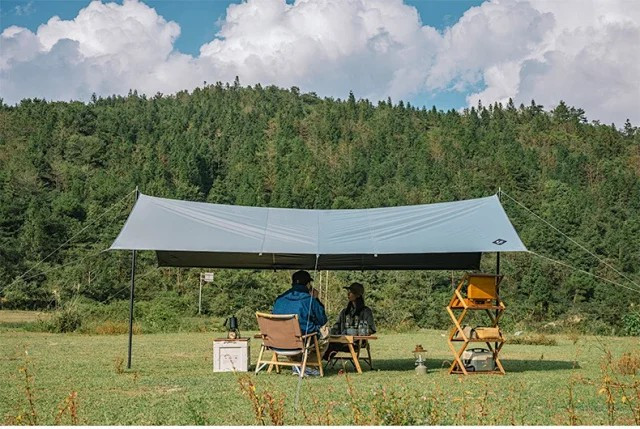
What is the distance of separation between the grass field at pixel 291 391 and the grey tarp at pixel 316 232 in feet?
4.15

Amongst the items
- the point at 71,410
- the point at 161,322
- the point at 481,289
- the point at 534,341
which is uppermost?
the point at 481,289

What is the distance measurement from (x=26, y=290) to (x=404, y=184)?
26495mm

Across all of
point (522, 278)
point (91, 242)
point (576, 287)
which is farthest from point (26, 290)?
point (576, 287)

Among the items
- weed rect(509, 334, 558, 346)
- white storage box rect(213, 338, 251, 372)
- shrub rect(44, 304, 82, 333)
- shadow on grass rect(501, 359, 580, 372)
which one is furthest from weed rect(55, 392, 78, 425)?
shrub rect(44, 304, 82, 333)

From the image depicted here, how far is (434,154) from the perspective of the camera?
57.8 meters

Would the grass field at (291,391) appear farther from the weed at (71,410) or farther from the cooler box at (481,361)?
the cooler box at (481,361)

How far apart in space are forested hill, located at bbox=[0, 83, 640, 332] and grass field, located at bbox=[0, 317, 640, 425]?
274cm

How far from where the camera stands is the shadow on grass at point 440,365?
8531mm

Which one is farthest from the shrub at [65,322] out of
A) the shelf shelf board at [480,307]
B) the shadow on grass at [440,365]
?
the shelf shelf board at [480,307]

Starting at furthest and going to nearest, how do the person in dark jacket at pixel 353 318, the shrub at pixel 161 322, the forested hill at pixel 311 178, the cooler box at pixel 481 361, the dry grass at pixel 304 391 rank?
the forested hill at pixel 311 178, the shrub at pixel 161 322, the person in dark jacket at pixel 353 318, the cooler box at pixel 481 361, the dry grass at pixel 304 391

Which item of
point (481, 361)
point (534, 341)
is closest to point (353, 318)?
point (481, 361)

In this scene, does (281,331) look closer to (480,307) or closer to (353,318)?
(353,318)

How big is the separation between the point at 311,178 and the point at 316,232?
41.7 metres

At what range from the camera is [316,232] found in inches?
329
